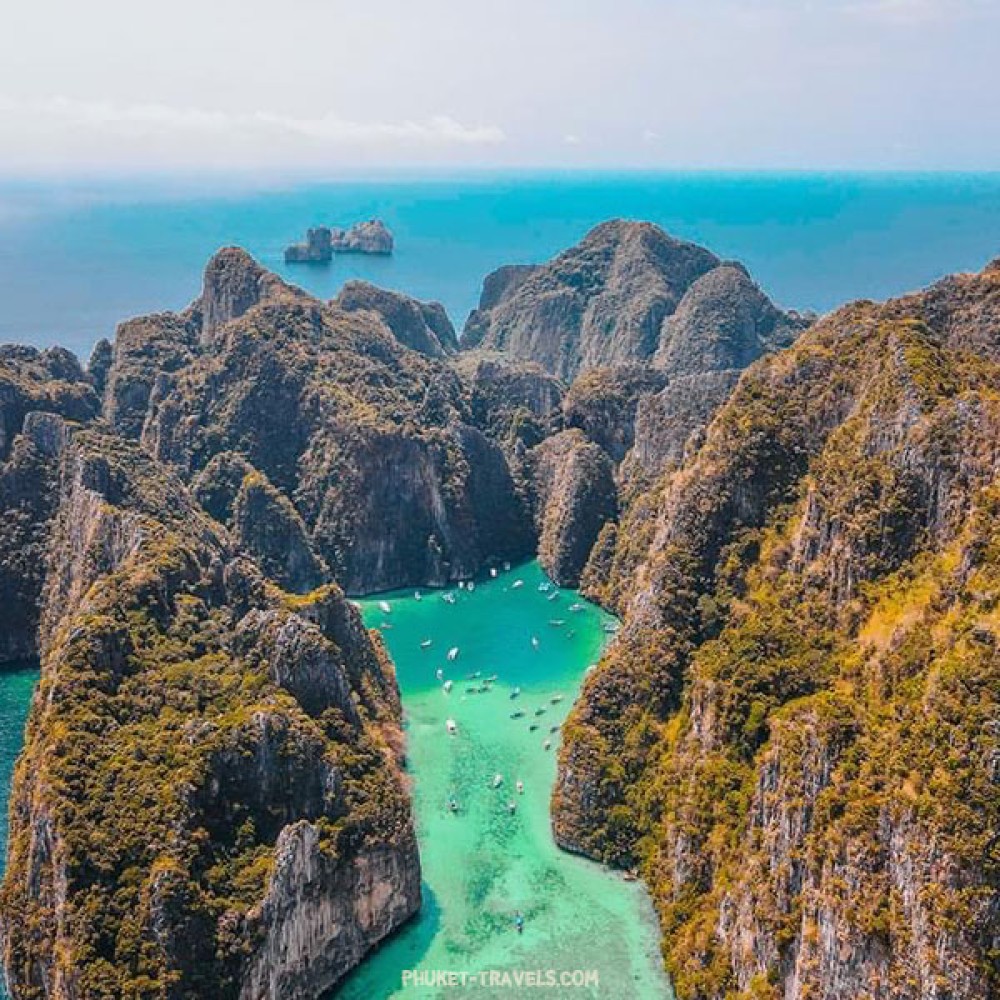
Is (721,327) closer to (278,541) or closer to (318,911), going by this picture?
(278,541)

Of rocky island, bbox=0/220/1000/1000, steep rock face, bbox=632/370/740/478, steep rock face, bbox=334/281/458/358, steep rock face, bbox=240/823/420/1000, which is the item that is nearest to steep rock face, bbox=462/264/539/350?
steep rock face, bbox=334/281/458/358

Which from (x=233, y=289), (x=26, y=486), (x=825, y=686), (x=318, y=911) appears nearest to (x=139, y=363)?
(x=233, y=289)

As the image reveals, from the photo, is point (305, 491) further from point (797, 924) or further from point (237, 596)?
point (797, 924)

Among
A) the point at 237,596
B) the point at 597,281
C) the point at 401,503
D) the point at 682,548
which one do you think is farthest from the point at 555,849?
the point at 597,281

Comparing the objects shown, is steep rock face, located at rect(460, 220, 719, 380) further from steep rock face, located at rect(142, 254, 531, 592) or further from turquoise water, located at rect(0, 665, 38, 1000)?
turquoise water, located at rect(0, 665, 38, 1000)

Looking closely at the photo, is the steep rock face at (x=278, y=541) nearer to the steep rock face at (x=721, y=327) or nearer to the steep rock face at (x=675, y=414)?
the steep rock face at (x=675, y=414)

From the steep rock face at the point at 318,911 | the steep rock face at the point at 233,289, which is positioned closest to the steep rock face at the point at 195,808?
the steep rock face at the point at 318,911
